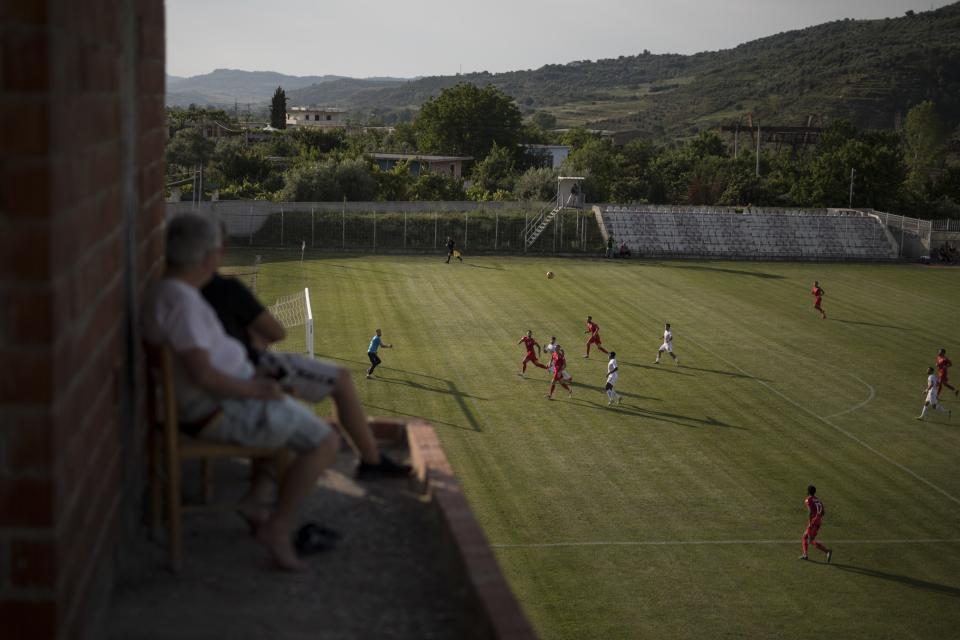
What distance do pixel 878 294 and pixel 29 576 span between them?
47.1 metres

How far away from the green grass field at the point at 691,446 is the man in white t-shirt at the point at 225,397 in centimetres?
1096

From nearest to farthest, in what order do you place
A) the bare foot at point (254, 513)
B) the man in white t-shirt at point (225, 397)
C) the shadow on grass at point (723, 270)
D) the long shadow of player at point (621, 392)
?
the man in white t-shirt at point (225, 397), the bare foot at point (254, 513), the long shadow of player at point (621, 392), the shadow on grass at point (723, 270)

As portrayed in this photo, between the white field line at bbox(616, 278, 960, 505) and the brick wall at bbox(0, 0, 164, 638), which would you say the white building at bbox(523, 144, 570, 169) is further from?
the brick wall at bbox(0, 0, 164, 638)

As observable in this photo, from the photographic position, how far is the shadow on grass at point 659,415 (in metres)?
26.2

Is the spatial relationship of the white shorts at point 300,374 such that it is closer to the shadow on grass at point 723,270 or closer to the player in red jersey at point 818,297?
the player in red jersey at point 818,297

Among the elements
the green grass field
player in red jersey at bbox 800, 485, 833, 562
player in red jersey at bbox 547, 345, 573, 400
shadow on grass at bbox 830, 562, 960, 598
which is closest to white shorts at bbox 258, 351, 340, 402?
the green grass field

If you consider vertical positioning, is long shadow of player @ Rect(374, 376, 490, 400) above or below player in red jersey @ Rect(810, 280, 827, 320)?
below

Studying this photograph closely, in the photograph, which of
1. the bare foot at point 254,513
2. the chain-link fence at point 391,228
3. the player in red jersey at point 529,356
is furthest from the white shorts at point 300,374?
the chain-link fence at point 391,228

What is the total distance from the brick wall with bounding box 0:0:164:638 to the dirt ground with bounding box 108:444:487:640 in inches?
11.8

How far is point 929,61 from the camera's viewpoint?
183 m

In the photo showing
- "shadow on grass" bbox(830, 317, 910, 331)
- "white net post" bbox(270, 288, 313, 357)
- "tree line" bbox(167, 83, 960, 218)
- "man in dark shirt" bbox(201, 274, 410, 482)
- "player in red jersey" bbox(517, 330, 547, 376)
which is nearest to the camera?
"man in dark shirt" bbox(201, 274, 410, 482)

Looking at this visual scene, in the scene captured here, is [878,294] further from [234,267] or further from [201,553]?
[201,553]

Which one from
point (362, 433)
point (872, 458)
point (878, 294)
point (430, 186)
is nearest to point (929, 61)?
point (430, 186)

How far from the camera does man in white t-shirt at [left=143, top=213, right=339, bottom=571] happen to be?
17.2 feet
